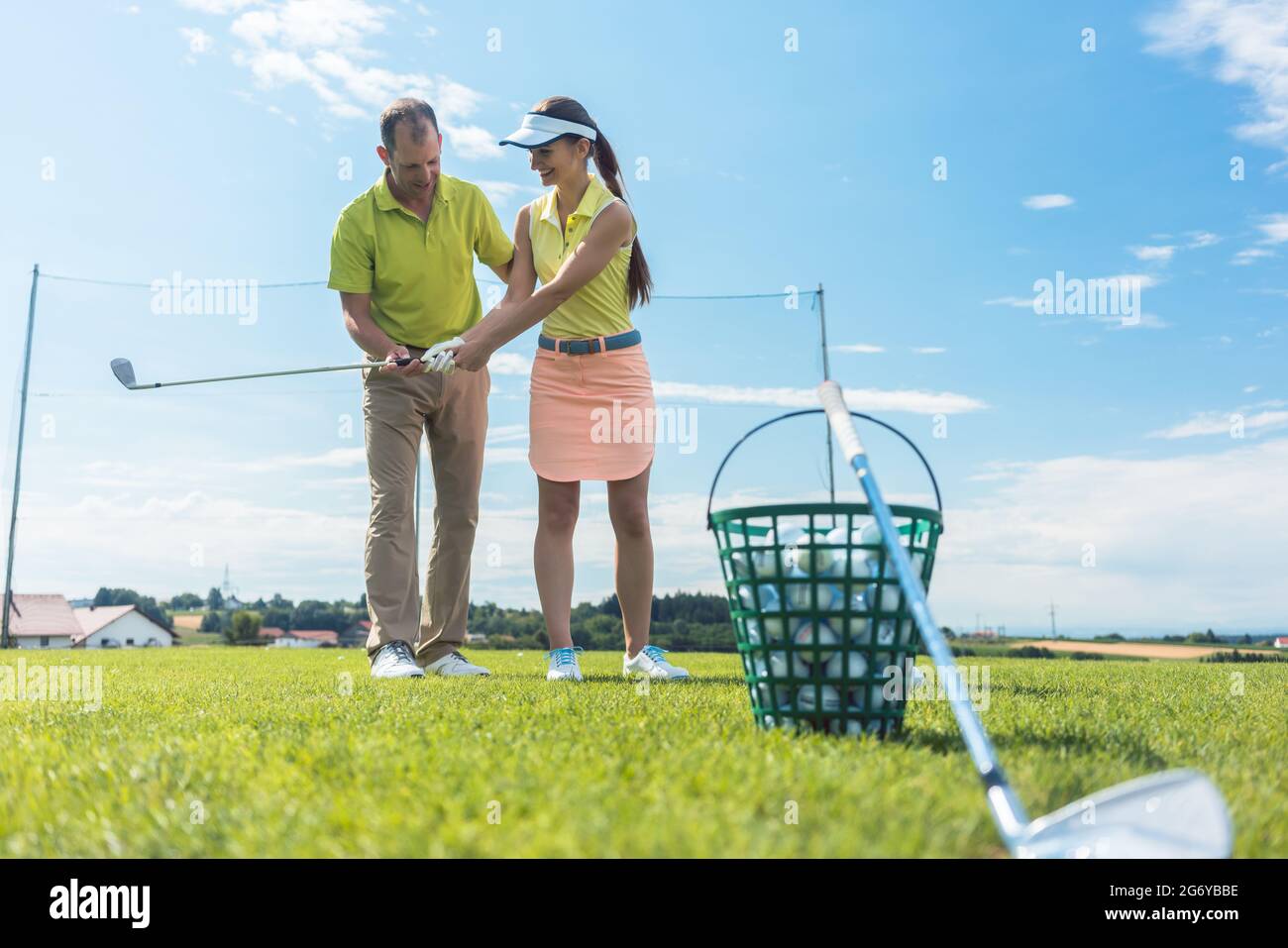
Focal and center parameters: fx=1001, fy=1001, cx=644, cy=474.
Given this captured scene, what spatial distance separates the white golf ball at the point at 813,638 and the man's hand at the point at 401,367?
2541 mm

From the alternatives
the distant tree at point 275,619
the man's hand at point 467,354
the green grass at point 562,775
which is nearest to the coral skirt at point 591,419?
the man's hand at point 467,354

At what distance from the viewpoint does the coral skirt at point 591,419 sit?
372cm

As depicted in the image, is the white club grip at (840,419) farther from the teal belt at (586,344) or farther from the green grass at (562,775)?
the teal belt at (586,344)

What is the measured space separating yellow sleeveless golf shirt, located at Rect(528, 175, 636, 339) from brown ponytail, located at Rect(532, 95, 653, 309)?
2.3 inches

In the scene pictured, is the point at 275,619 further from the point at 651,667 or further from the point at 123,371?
the point at 651,667

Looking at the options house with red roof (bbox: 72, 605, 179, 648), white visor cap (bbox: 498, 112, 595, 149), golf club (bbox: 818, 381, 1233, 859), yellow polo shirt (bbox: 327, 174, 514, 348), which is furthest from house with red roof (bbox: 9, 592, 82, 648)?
golf club (bbox: 818, 381, 1233, 859)

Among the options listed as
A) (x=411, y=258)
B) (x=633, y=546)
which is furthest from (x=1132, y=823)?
(x=411, y=258)

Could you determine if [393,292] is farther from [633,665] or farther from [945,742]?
[945,742]

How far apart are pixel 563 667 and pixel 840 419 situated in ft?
6.74

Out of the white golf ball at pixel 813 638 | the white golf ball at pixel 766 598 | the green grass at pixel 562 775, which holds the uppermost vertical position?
the white golf ball at pixel 766 598

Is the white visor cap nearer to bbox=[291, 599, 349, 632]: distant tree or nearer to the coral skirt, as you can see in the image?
the coral skirt

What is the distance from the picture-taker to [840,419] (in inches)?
78.4
